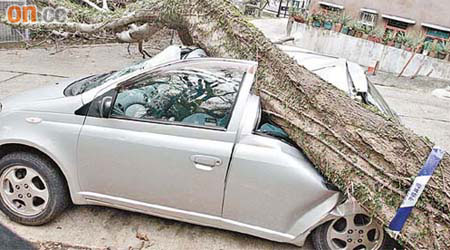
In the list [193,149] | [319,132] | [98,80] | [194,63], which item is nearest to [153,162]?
[193,149]

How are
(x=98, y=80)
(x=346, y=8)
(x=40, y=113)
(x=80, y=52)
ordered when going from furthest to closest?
(x=346, y=8)
(x=80, y=52)
(x=98, y=80)
(x=40, y=113)

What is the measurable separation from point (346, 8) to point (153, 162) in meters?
12.6

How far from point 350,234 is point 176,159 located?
4.70 feet

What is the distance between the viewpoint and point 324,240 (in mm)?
2799

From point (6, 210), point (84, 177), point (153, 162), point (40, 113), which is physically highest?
point (40, 113)

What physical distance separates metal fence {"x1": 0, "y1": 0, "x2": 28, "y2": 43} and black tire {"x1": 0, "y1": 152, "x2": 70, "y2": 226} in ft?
24.3

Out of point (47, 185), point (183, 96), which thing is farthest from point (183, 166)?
point (47, 185)

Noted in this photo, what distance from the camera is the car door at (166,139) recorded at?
2623mm

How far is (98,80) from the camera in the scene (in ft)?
10.5

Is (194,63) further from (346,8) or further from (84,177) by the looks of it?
(346,8)

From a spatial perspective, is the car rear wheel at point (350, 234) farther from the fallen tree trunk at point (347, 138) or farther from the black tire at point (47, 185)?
the black tire at point (47, 185)

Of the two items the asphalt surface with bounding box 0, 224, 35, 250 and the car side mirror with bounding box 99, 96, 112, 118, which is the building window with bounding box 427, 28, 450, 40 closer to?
the car side mirror with bounding box 99, 96, 112, 118

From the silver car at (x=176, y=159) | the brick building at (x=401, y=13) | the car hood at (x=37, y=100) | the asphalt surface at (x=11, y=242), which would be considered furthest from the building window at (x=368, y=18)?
the asphalt surface at (x=11, y=242)

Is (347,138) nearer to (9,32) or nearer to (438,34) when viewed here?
(9,32)
